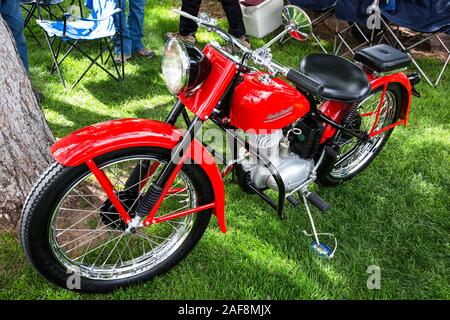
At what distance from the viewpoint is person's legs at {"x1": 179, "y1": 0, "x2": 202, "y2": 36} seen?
15.2 feet

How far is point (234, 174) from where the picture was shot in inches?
95.7

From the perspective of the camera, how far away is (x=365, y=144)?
3.11 meters

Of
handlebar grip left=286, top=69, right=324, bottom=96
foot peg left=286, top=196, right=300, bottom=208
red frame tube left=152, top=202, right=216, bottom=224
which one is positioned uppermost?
handlebar grip left=286, top=69, right=324, bottom=96

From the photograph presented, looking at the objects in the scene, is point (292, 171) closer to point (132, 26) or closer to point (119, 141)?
point (119, 141)

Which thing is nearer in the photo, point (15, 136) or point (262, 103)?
point (262, 103)

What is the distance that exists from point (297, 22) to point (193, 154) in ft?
2.54

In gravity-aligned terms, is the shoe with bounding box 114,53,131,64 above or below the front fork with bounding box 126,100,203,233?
below

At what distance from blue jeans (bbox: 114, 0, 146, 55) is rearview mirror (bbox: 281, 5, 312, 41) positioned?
2.87 m

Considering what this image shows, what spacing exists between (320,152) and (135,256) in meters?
1.26

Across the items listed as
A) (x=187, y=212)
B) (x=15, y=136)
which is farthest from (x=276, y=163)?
(x=15, y=136)

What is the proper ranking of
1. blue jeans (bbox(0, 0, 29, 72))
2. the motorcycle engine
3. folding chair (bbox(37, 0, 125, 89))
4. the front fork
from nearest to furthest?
1. the front fork
2. the motorcycle engine
3. blue jeans (bbox(0, 0, 29, 72))
4. folding chair (bbox(37, 0, 125, 89))

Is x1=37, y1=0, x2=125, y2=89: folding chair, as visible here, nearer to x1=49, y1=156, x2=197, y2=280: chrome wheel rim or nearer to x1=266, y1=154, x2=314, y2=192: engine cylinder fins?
x1=49, y1=156, x2=197, y2=280: chrome wheel rim

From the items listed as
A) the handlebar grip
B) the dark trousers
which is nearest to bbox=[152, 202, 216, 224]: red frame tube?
the handlebar grip
